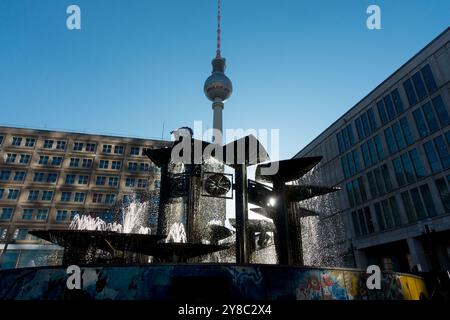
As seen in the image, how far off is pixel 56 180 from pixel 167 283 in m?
44.3

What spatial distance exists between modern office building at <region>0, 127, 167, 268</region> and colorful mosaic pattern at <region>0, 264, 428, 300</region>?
121ft

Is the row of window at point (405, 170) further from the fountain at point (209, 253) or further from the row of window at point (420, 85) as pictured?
the fountain at point (209, 253)

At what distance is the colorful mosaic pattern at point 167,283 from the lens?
336 inches

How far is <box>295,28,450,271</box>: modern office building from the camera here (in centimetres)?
2952

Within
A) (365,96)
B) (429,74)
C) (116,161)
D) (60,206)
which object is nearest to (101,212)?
(60,206)

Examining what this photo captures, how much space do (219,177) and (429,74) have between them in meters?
29.8

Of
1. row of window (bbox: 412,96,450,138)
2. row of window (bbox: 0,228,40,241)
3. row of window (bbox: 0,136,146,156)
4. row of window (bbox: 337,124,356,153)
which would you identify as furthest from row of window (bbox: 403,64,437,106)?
row of window (bbox: 0,228,40,241)

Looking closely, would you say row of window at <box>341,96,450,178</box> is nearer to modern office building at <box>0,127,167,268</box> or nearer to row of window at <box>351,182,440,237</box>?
row of window at <box>351,182,440,237</box>

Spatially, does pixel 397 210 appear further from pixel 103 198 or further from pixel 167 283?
pixel 103 198

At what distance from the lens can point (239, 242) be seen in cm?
1262

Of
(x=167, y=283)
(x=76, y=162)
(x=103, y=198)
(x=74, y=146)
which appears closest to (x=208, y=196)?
(x=167, y=283)

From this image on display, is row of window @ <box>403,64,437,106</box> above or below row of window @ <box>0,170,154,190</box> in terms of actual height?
above

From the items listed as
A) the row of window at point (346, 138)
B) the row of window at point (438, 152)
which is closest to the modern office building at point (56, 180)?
the row of window at point (346, 138)
